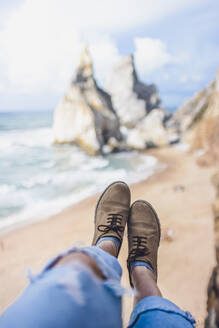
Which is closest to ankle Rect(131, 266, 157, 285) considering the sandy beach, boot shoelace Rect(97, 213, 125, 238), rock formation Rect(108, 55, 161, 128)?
the sandy beach

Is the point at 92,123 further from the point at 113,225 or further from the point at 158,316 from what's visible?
the point at 158,316

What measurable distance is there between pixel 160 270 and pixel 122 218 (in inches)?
44.0

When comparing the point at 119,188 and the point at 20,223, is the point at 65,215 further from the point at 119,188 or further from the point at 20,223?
the point at 119,188

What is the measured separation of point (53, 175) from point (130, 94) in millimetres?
21181

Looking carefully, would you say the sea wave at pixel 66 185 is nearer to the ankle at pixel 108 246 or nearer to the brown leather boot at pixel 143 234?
the brown leather boot at pixel 143 234

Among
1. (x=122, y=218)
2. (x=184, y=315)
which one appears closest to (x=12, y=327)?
(x=184, y=315)

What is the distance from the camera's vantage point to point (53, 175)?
820cm

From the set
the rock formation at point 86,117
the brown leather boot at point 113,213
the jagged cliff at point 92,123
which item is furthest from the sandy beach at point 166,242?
the jagged cliff at point 92,123

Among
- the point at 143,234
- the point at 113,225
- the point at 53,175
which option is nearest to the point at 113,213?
the point at 113,225

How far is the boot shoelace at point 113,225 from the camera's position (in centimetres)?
182

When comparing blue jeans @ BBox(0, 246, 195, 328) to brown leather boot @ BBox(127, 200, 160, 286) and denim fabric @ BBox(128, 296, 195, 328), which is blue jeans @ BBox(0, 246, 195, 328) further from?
brown leather boot @ BBox(127, 200, 160, 286)

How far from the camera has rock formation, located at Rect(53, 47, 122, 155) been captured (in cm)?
1173

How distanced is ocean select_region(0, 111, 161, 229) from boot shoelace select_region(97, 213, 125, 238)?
3364mm

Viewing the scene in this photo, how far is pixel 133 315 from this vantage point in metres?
1.12
